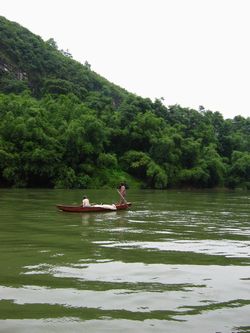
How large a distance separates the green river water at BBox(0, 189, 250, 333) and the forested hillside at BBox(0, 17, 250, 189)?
3386 cm

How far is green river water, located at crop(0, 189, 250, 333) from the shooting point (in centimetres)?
623

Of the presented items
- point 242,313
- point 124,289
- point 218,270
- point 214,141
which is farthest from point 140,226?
point 214,141

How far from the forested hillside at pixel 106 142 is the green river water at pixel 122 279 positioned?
33857 mm

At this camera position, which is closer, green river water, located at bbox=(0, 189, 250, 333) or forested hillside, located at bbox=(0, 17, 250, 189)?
green river water, located at bbox=(0, 189, 250, 333)

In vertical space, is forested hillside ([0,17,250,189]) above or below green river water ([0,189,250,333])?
above

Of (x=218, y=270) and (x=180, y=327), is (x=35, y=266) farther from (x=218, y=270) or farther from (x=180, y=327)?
(x=180, y=327)

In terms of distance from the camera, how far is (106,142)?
5956 cm

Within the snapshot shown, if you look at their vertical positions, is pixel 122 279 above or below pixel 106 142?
below

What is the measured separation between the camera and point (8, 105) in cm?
5362

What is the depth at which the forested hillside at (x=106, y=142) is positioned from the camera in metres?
49.8

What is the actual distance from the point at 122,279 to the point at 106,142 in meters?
51.2

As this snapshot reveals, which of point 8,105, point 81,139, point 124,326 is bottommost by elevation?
point 124,326

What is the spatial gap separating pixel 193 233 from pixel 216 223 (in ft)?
12.2

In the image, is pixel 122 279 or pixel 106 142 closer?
pixel 122 279
